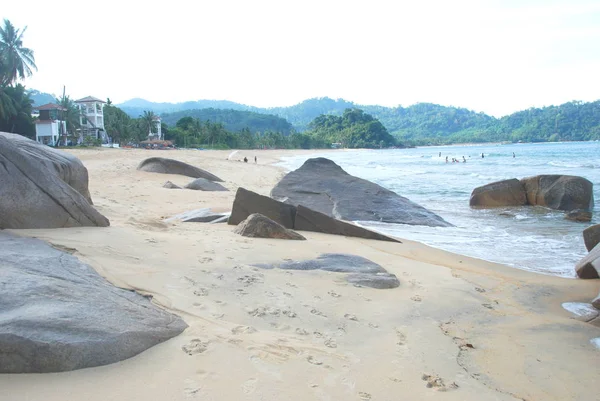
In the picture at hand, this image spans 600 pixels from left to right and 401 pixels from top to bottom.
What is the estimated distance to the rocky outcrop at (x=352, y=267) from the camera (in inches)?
218

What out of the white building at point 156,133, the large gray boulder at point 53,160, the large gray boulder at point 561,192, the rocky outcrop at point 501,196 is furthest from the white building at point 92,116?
the large gray boulder at point 53,160

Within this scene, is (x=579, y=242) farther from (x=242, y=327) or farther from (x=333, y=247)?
(x=242, y=327)

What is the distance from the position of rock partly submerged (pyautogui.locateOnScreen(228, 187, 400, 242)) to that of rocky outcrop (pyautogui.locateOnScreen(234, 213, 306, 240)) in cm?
117

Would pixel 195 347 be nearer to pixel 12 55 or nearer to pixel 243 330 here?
pixel 243 330

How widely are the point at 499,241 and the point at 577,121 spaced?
164m

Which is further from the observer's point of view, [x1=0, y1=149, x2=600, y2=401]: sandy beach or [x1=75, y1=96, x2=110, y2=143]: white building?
[x1=75, y1=96, x2=110, y2=143]: white building

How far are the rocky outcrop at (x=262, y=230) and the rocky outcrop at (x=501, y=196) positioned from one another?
10.8 m

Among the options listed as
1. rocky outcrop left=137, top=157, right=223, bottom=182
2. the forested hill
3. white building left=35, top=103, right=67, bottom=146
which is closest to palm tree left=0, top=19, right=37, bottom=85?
white building left=35, top=103, right=67, bottom=146

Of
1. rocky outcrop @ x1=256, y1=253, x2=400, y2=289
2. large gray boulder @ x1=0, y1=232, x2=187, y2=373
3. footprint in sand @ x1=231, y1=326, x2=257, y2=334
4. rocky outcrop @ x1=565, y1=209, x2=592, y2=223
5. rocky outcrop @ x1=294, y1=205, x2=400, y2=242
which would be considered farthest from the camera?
rocky outcrop @ x1=565, y1=209, x2=592, y2=223

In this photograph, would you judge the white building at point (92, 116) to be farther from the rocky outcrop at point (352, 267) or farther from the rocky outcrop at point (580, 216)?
the rocky outcrop at point (352, 267)

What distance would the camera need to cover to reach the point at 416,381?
10.6 feet

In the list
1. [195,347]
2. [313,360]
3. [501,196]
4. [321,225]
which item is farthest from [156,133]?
[313,360]

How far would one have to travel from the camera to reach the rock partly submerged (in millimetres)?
8820

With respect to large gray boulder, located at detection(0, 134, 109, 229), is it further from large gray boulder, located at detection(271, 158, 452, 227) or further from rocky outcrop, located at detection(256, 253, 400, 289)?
large gray boulder, located at detection(271, 158, 452, 227)
